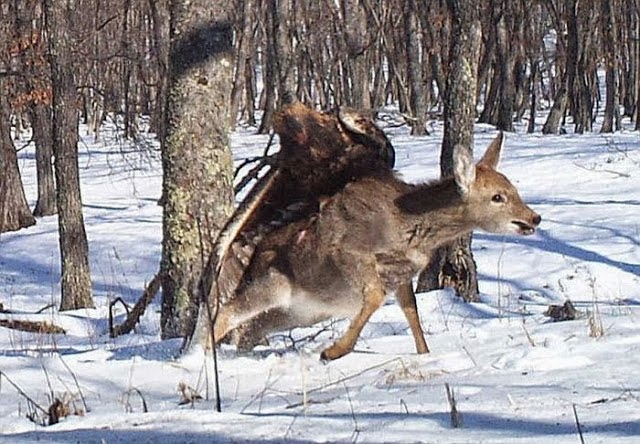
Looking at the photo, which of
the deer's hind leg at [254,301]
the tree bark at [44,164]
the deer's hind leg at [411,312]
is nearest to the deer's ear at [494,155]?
the deer's hind leg at [411,312]

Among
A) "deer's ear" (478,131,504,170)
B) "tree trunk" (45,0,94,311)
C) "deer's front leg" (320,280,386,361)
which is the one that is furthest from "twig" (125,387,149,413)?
"tree trunk" (45,0,94,311)

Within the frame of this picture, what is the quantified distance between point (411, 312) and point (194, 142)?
187 cm

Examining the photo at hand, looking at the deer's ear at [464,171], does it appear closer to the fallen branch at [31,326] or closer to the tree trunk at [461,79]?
the tree trunk at [461,79]

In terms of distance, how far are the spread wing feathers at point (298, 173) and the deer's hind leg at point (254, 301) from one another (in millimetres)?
94

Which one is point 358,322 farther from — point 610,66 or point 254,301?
point 610,66

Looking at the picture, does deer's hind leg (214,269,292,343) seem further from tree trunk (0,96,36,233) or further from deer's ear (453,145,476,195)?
tree trunk (0,96,36,233)

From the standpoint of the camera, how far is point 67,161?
563 inches

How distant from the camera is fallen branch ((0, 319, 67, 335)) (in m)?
10.8

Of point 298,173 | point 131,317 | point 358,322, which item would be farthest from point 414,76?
point 358,322

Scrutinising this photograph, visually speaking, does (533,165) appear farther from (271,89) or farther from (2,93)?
(271,89)

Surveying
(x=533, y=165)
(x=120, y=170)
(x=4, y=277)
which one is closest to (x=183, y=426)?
(x=4, y=277)

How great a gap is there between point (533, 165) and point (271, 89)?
829 inches

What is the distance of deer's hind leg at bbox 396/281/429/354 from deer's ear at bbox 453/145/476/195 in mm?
664

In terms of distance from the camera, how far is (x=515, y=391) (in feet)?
16.8
